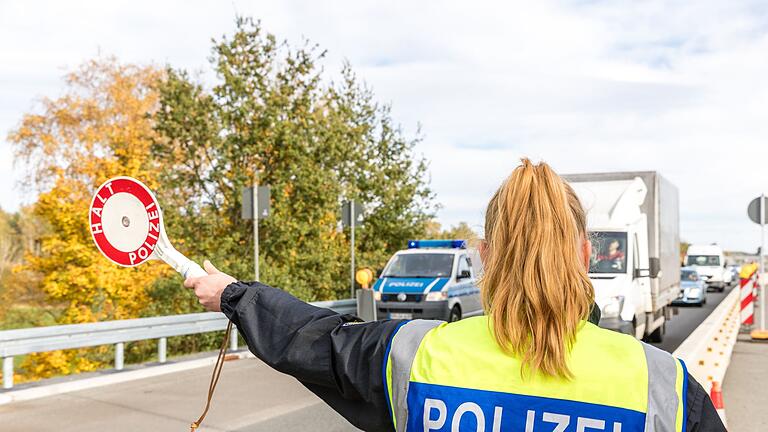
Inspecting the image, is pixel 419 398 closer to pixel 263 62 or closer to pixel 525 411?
pixel 525 411

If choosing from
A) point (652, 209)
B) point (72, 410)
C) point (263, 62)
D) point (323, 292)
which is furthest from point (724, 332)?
point (263, 62)

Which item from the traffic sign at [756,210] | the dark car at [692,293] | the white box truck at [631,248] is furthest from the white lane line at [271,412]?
the dark car at [692,293]

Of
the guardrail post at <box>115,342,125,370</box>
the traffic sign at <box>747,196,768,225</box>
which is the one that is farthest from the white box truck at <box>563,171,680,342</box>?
the guardrail post at <box>115,342,125,370</box>

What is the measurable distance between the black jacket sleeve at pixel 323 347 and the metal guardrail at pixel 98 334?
846 centimetres

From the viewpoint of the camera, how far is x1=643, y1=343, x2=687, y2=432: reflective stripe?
1.63 meters

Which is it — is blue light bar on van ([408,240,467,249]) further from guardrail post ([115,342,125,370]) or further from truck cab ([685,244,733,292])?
truck cab ([685,244,733,292])

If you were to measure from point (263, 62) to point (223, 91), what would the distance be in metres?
1.32

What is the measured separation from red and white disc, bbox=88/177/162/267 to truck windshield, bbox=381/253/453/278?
14840 mm

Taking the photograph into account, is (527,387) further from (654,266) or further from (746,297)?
(746,297)

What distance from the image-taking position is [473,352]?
1729mm

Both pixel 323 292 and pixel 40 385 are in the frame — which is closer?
pixel 40 385

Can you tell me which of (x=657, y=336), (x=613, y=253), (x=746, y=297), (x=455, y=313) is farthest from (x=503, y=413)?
(x=746, y=297)

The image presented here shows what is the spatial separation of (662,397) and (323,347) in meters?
0.75

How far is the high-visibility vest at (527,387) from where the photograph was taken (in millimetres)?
1635
